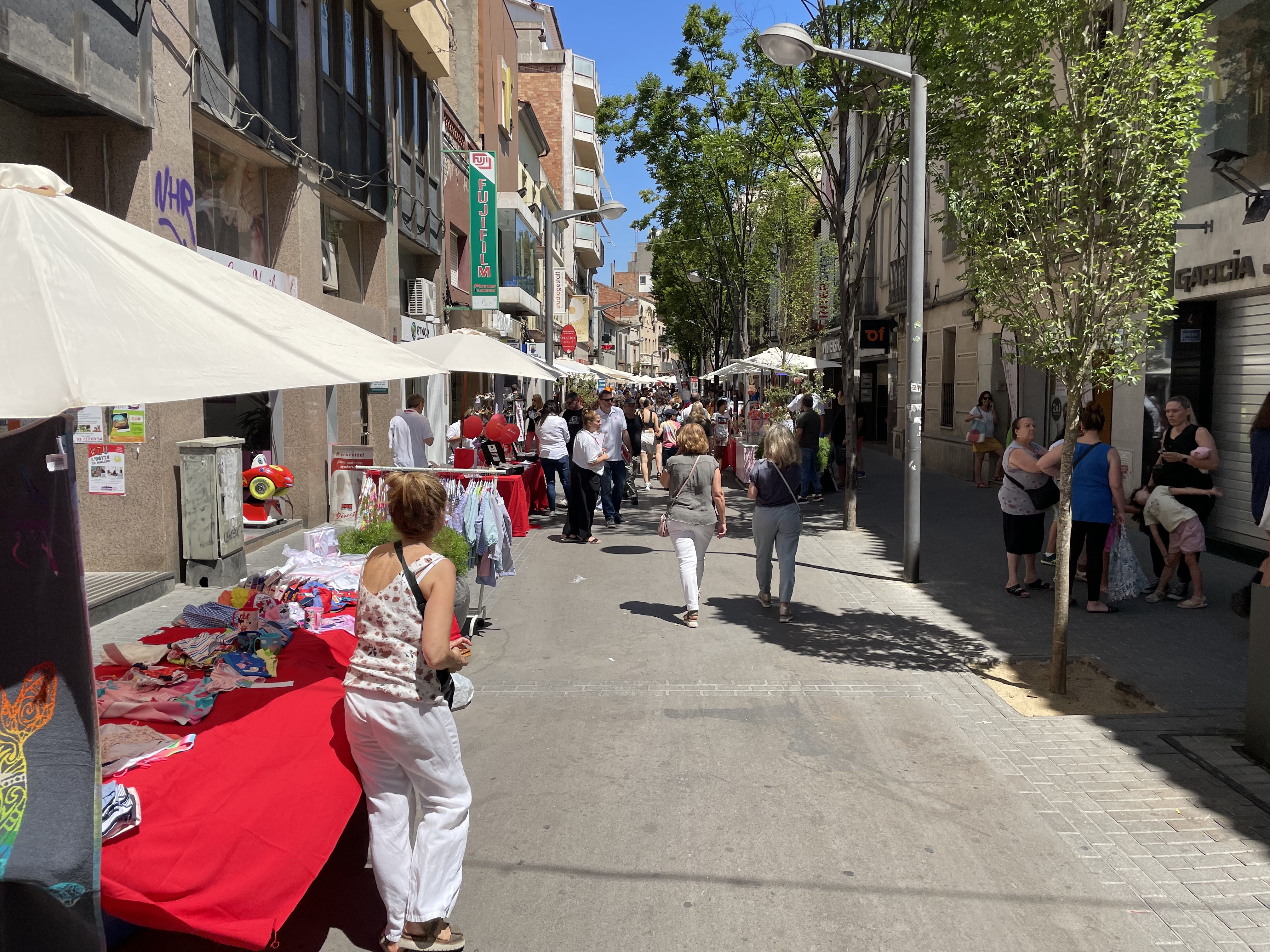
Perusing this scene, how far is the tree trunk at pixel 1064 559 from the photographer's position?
646 centimetres

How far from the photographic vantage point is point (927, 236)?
24219 mm

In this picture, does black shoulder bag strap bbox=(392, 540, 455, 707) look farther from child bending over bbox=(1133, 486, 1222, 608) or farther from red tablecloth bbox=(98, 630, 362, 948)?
child bending over bbox=(1133, 486, 1222, 608)

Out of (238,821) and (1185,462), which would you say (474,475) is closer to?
(238,821)

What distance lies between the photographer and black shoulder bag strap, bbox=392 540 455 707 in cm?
359

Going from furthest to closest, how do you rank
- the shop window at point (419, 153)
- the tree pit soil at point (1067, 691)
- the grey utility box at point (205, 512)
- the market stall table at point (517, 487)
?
the shop window at point (419, 153) < the grey utility box at point (205, 512) < the market stall table at point (517, 487) < the tree pit soil at point (1067, 691)

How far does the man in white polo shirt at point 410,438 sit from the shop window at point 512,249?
17910 millimetres

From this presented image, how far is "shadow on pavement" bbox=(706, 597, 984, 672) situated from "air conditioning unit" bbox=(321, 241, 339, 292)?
8964mm

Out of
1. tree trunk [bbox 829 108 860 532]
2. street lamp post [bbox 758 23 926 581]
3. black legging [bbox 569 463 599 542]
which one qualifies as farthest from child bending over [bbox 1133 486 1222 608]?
black legging [bbox 569 463 599 542]

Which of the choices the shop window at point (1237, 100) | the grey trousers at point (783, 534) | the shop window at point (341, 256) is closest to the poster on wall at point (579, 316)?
the shop window at point (341, 256)

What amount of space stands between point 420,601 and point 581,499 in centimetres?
944

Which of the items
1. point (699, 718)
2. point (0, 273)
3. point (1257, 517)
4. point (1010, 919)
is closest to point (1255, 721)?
point (1010, 919)

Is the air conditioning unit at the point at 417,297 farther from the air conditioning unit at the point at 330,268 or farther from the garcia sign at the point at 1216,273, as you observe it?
the garcia sign at the point at 1216,273

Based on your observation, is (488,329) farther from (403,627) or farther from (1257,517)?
(403,627)

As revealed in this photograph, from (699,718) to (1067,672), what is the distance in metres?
2.86
